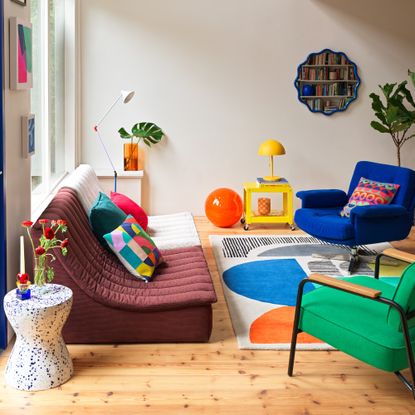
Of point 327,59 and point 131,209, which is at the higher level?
point 327,59

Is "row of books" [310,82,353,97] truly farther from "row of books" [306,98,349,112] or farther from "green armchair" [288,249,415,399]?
"green armchair" [288,249,415,399]

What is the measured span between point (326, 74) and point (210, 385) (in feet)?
16.2

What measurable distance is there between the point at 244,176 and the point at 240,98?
0.84 meters

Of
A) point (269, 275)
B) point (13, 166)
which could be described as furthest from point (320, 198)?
point (13, 166)

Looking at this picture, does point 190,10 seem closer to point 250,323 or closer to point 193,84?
point 193,84

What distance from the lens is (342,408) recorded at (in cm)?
337

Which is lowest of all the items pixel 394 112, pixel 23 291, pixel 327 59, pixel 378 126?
pixel 23 291

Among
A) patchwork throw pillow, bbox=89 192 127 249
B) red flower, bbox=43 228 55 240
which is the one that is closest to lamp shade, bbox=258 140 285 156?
patchwork throw pillow, bbox=89 192 127 249

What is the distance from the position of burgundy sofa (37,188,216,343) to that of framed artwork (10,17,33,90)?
717 millimetres

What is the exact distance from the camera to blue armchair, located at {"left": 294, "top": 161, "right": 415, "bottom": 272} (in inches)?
221

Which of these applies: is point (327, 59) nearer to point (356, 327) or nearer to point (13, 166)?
point (13, 166)

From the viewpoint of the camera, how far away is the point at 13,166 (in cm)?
400

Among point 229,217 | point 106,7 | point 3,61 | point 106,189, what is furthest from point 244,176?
point 3,61

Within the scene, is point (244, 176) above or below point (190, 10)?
below
